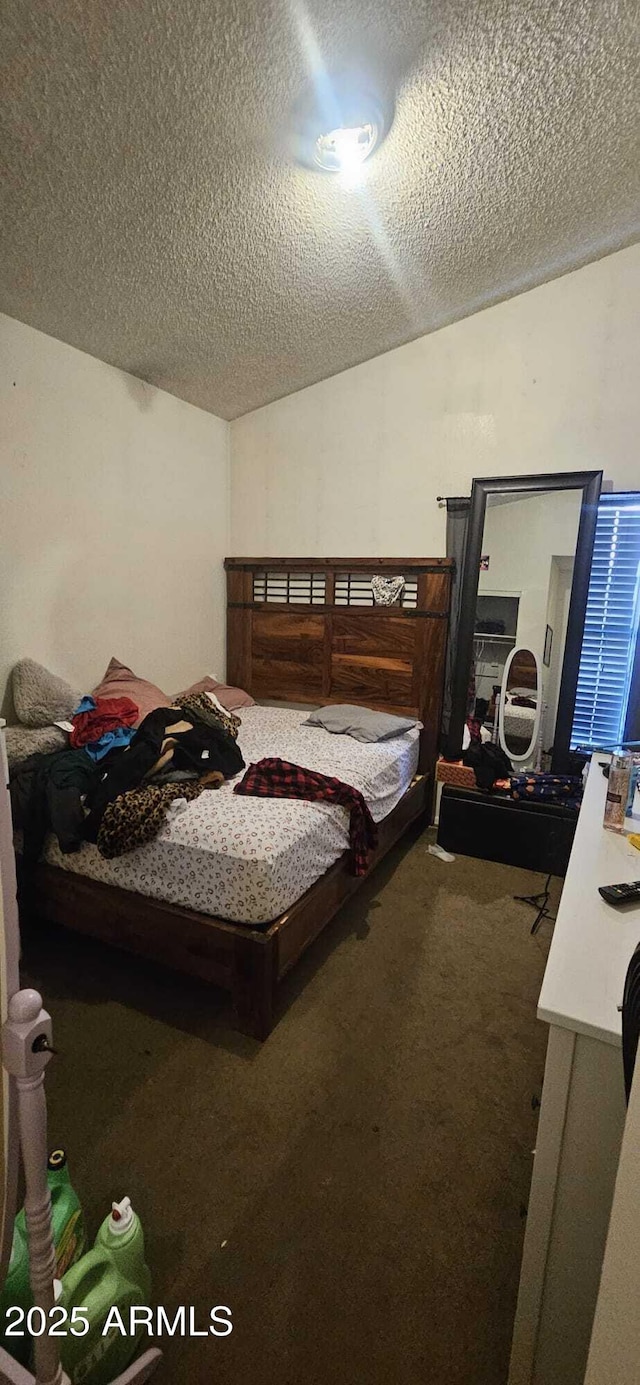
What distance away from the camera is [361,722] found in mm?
3000

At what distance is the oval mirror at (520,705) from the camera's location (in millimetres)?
3010

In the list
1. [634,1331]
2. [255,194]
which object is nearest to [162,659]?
[255,194]

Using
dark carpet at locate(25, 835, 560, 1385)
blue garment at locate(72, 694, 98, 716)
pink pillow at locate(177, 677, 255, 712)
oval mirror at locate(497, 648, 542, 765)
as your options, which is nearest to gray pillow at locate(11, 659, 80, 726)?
blue garment at locate(72, 694, 98, 716)

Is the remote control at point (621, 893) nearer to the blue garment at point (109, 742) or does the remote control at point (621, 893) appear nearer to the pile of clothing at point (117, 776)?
the pile of clothing at point (117, 776)

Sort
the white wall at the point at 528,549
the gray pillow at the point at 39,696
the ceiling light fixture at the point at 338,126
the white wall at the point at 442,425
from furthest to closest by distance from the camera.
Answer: the white wall at the point at 528,549 → the white wall at the point at 442,425 → the gray pillow at the point at 39,696 → the ceiling light fixture at the point at 338,126

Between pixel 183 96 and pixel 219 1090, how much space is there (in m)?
2.73

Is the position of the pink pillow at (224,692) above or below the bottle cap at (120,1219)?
above

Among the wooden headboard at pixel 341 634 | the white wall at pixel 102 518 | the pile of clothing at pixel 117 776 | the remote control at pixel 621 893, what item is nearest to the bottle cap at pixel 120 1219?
the pile of clothing at pixel 117 776

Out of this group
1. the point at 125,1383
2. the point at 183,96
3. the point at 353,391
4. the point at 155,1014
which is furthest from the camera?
the point at 353,391

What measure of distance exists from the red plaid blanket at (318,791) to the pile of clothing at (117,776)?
0.55 feet

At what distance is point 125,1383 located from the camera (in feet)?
2.99

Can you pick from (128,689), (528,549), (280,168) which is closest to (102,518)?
(128,689)

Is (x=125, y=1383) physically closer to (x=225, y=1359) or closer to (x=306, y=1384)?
(x=225, y=1359)

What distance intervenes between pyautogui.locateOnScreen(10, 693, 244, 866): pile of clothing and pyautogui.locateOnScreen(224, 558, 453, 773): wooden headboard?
122 cm
